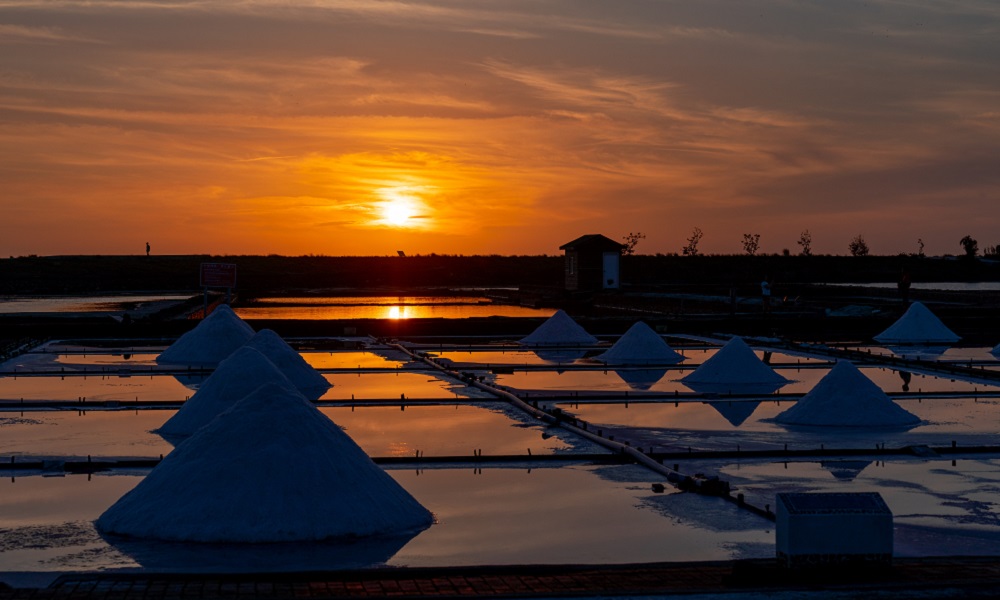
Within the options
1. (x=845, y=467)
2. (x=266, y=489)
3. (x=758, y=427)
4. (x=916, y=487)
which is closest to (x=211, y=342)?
(x=758, y=427)

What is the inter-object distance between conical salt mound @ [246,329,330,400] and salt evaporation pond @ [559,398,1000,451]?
5531 mm

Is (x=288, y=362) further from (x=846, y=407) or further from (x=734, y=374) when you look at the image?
(x=846, y=407)

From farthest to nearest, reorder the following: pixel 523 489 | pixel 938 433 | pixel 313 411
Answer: pixel 938 433 < pixel 523 489 < pixel 313 411

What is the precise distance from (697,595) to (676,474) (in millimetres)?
5431

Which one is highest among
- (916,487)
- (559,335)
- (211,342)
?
(559,335)

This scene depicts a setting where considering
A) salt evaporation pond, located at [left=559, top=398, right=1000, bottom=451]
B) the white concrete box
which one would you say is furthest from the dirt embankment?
the white concrete box

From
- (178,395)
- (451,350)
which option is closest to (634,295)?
(451,350)

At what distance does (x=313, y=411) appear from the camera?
44.0 ft

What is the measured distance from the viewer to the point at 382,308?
58.1m

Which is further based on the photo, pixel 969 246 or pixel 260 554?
pixel 969 246

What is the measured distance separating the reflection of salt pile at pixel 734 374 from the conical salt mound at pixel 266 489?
47.1ft

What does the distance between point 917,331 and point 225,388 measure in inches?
992

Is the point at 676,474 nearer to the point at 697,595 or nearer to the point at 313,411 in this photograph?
the point at 313,411

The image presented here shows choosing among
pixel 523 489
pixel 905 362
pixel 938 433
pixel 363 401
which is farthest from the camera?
pixel 905 362
